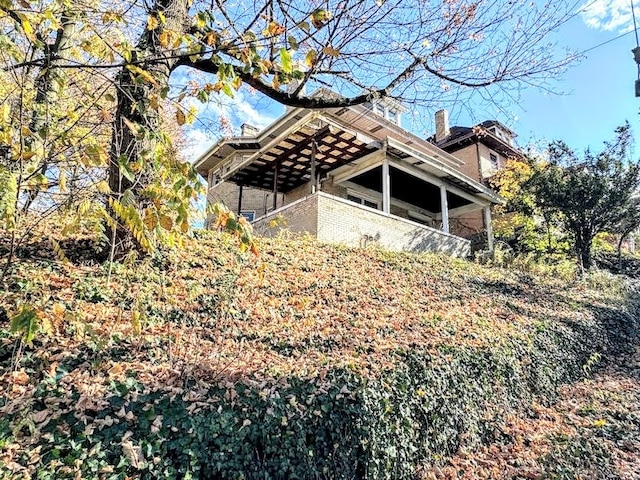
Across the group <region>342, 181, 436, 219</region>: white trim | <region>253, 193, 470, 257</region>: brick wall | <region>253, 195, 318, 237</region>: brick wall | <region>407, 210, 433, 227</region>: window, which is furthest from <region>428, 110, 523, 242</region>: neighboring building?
<region>253, 195, 318, 237</region>: brick wall

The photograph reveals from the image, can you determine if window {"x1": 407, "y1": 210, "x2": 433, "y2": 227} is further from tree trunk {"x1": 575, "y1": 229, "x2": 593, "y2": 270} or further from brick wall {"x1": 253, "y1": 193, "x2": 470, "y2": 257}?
tree trunk {"x1": 575, "y1": 229, "x2": 593, "y2": 270}

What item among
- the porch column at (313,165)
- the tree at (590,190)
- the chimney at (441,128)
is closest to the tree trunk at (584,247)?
the tree at (590,190)

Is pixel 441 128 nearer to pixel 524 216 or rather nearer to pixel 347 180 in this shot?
pixel 524 216

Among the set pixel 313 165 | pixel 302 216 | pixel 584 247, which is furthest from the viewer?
pixel 584 247

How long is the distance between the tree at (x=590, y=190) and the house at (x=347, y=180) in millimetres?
2534

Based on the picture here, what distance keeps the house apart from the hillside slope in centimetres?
351

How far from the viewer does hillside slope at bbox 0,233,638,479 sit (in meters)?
2.72

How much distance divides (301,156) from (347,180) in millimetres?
2546

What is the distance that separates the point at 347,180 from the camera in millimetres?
15523

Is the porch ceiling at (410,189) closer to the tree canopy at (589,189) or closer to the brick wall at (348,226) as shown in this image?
the brick wall at (348,226)

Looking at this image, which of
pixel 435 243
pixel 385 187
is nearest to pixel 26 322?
pixel 385 187

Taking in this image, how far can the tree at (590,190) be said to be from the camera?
14.3m

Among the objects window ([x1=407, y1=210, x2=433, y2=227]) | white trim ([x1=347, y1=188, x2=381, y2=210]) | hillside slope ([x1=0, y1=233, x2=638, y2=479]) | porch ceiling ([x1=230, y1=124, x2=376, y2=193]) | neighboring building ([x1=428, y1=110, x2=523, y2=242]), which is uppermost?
neighboring building ([x1=428, y1=110, x2=523, y2=242])

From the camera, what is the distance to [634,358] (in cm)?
817
